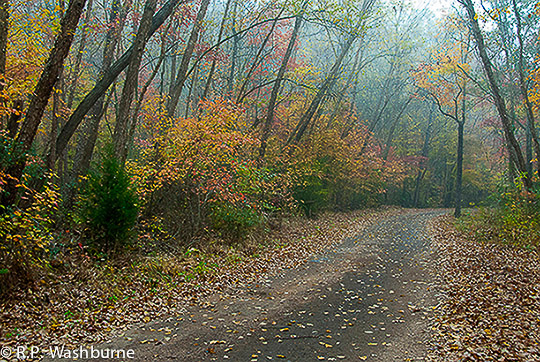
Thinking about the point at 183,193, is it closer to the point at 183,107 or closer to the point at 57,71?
the point at 57,71

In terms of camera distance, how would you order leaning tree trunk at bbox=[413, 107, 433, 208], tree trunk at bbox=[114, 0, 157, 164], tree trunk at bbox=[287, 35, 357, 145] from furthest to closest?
leaning tree trunk at bbox=[413, 107, 433, 208] < tree trunk at bbox=[287, 35, 357, 145] < tree trunk at bbox=[114, 0, 157, 164]

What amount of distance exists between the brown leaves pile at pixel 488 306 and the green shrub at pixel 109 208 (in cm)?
548

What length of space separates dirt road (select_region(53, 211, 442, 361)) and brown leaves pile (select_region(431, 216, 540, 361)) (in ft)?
1.13

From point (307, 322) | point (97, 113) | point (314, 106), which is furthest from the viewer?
point (314, 106)

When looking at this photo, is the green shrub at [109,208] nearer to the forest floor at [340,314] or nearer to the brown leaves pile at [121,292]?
the brown leaves pile at [121,292]

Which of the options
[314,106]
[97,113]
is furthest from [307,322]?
[314,106]

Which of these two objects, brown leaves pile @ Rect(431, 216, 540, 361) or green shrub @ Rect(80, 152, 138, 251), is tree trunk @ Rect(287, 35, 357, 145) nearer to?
brown leaves pile @ Rect(431, 216, 540, 361)

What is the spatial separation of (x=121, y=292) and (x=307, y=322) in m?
3.01

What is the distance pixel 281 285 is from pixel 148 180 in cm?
397

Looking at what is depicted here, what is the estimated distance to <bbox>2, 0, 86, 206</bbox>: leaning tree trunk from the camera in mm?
5590

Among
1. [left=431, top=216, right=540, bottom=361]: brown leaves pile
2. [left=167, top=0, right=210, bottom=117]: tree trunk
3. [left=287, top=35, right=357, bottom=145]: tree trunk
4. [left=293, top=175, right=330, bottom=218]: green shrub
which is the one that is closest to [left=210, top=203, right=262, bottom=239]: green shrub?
[left=167, top=0, right=210, bottom=117]: tree trunk

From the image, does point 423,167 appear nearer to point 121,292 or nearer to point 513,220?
point 513,220

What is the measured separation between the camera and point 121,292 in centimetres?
574

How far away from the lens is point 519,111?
66.1 ft
